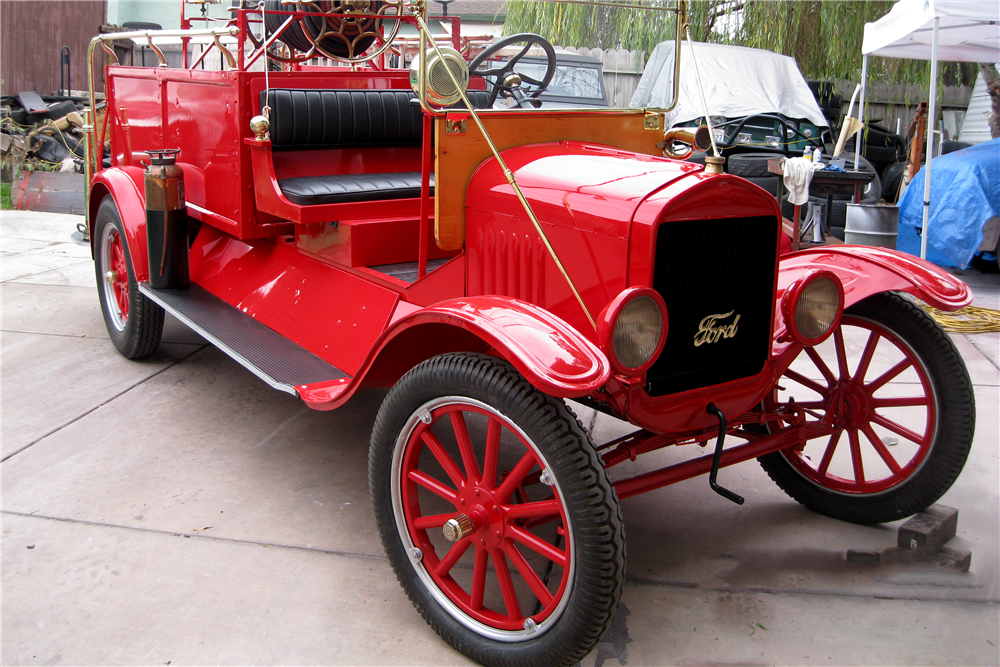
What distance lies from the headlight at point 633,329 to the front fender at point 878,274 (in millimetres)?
751

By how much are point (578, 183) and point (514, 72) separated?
39.6 inches

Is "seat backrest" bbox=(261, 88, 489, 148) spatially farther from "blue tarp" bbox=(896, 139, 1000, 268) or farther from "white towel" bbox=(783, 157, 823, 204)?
"blue tarp" bbox=(896, 139, 1000, 268)

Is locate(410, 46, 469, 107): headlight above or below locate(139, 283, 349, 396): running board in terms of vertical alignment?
above

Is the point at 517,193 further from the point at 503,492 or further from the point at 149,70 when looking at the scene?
the point at 149,70

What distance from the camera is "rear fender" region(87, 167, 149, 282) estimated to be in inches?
154

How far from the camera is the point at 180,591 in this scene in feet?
7.79

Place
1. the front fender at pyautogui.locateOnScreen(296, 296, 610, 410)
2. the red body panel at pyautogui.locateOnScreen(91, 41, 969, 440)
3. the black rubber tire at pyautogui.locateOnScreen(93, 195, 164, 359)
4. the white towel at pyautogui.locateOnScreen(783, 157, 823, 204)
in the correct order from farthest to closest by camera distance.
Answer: the white towel at pyautogui.locateOnScreen(783, 157, 823, 204) → the black rubber tire at pyautogui.locateOnScreen(93, 195, 164, 359) → the red body panel at pyautogui.locateOnScreen(91, 41, 969, 440) → the front fender at pyautogui.locateOnScreen(296, 296, 610, 410)

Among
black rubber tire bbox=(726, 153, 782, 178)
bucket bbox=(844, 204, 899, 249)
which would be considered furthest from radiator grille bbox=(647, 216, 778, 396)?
black rubber tire bbox=(726, 153, 782, 178)

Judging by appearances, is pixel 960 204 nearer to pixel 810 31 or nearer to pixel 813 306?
pixel 813 306

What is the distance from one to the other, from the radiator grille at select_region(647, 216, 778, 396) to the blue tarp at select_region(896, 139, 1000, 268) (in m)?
4.89

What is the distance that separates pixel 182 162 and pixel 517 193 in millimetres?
2423

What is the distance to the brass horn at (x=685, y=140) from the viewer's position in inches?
104

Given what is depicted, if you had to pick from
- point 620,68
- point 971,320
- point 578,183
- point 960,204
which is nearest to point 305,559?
point 578,183

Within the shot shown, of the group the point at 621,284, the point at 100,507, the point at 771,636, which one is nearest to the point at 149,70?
the point at 100,507
